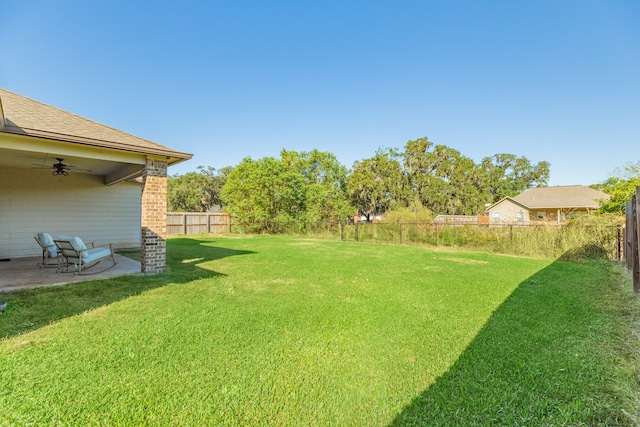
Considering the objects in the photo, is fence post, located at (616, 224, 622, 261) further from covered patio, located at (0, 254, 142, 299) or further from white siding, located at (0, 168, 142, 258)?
white siding, located at (0, 168, 142, 258)

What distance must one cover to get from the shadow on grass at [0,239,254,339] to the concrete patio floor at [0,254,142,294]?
291 millimetres

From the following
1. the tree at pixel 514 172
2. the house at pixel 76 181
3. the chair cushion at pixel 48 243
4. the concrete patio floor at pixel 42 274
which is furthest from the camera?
the tree at pixel 514 172

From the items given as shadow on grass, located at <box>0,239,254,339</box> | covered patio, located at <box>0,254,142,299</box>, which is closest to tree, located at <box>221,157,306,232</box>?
covered patio, located at <box>0,254,142,299</box>

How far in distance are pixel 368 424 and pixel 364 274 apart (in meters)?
4.98

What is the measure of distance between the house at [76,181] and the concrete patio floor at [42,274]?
72cm

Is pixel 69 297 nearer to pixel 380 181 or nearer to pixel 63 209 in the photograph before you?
pixel 63 209

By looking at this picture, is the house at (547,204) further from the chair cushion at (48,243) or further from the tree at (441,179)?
the chair cushion at (48,243)

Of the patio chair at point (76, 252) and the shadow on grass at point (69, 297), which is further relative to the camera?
the patio chair at point (76, 252)

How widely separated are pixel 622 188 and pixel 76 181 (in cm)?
1985

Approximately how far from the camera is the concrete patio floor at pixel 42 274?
519 centimetres

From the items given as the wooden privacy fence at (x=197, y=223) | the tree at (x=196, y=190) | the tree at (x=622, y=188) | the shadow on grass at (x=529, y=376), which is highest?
the tree at (x=196, y=190)

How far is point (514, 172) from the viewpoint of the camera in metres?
41.4

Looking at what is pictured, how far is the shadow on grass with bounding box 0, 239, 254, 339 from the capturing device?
3.54 meters

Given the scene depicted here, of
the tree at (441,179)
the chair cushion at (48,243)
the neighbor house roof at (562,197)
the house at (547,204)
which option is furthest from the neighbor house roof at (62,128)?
the neighbor house roof at (562,197)
